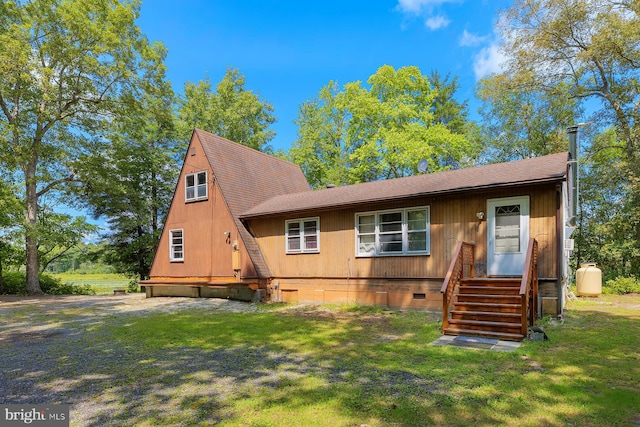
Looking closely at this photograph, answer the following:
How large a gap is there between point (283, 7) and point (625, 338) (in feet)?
63.4

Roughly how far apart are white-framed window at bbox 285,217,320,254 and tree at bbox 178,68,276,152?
17.8 meters

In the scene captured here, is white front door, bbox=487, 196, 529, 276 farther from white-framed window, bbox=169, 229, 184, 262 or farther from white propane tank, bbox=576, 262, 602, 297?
white-framed window, bbox=169, 229, 184, 262

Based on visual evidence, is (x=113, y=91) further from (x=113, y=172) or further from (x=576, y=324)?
(x=576, y=324)

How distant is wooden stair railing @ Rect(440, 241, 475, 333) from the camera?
290 inches

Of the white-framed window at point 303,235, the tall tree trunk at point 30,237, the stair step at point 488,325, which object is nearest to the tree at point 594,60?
the stair step at point 488,325

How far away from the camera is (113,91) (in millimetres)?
19391

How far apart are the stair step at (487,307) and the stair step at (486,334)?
647 mm

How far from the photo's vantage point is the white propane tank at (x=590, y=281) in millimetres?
12812

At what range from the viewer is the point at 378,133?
86.7ft

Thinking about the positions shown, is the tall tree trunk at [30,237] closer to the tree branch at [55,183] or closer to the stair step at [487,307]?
the tree branch at [55,183]

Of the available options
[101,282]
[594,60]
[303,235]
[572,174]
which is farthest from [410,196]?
[101,282]

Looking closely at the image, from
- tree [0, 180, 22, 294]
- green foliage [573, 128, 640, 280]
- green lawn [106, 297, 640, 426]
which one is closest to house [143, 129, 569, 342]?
green lawn [106, 297, 640, 426]

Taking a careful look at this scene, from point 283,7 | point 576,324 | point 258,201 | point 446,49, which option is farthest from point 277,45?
point 576,324

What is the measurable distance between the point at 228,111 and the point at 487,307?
2530 centimetres
